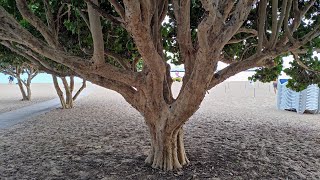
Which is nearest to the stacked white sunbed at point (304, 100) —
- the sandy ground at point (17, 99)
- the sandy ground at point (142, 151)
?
the sandy ground at point (142, 151)

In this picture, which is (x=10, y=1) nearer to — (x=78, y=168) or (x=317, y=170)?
(x=78, y=168)

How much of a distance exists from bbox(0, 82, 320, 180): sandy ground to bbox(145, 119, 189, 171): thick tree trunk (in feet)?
0.59

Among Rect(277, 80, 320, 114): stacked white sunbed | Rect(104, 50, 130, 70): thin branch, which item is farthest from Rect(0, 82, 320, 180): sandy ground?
Rect(277, 80, 320, 114): stacked white sunbed

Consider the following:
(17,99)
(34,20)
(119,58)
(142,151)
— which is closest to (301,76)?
(142,151)

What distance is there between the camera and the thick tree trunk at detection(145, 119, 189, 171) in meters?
4.91

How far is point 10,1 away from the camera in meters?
5.47

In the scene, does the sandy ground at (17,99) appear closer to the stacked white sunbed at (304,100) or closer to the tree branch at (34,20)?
the tree branch at (34,20)

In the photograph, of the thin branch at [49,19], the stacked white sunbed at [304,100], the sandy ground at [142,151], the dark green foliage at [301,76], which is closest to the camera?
the sandy ground at [142,151]

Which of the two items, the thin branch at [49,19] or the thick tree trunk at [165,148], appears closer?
the thick tree trunk at [165,148]

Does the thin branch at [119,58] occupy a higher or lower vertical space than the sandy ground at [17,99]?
higher

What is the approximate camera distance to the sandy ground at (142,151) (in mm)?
4895

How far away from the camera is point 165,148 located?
4973mm

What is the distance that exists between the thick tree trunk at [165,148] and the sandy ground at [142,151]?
180 millimetres

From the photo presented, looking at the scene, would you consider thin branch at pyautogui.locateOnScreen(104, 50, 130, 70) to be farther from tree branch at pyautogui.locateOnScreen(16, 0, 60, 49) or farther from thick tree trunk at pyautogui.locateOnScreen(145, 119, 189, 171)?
thick tree trunk at pyautogui.locateOnScreen(145, 119, 189, 171)
